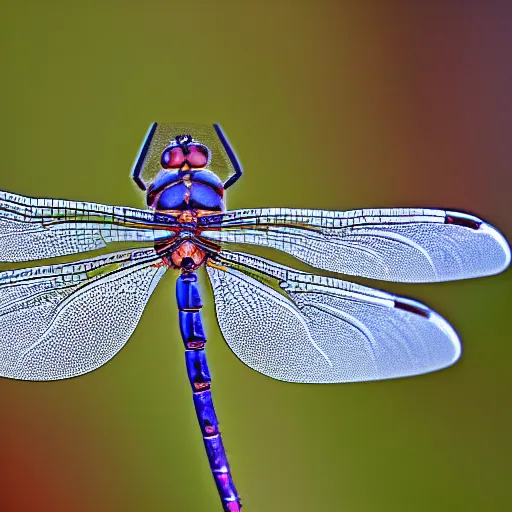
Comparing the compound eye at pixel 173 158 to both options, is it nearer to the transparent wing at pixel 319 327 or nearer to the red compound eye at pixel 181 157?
the red compound eye at pixel 181 157

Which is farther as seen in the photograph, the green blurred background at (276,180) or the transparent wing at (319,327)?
the green blurred background at (276,180)

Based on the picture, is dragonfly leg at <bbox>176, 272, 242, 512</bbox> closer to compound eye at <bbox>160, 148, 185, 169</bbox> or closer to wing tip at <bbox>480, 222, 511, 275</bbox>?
compound eye at <bbox>160, 148, 185, 169</bbox>

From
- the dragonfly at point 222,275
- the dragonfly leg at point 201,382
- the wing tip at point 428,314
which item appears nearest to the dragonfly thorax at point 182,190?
the dragonfly at point 222,275

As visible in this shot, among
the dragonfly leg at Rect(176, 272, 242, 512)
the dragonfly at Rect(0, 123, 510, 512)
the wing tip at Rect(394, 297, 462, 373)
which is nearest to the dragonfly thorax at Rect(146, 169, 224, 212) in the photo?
the dragonfly at Rect(0, 123, 510, 512)

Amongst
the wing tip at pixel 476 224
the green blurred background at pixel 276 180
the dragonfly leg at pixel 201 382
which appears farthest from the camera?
the green blurred background at pixel 276 180

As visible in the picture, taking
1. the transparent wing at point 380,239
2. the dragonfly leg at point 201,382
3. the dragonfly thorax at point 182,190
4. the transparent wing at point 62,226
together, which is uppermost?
the dragonfly thorax at point 182,190

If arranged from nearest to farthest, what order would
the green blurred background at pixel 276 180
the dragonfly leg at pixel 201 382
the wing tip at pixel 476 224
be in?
the wing tip at pixel 476 224 → the dragonfly leg at pixel 201 382 → the green blurred background at pixel 276 180

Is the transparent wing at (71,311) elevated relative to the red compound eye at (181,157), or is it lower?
lower

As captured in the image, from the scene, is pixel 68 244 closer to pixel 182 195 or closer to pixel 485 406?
pixel 182 195
